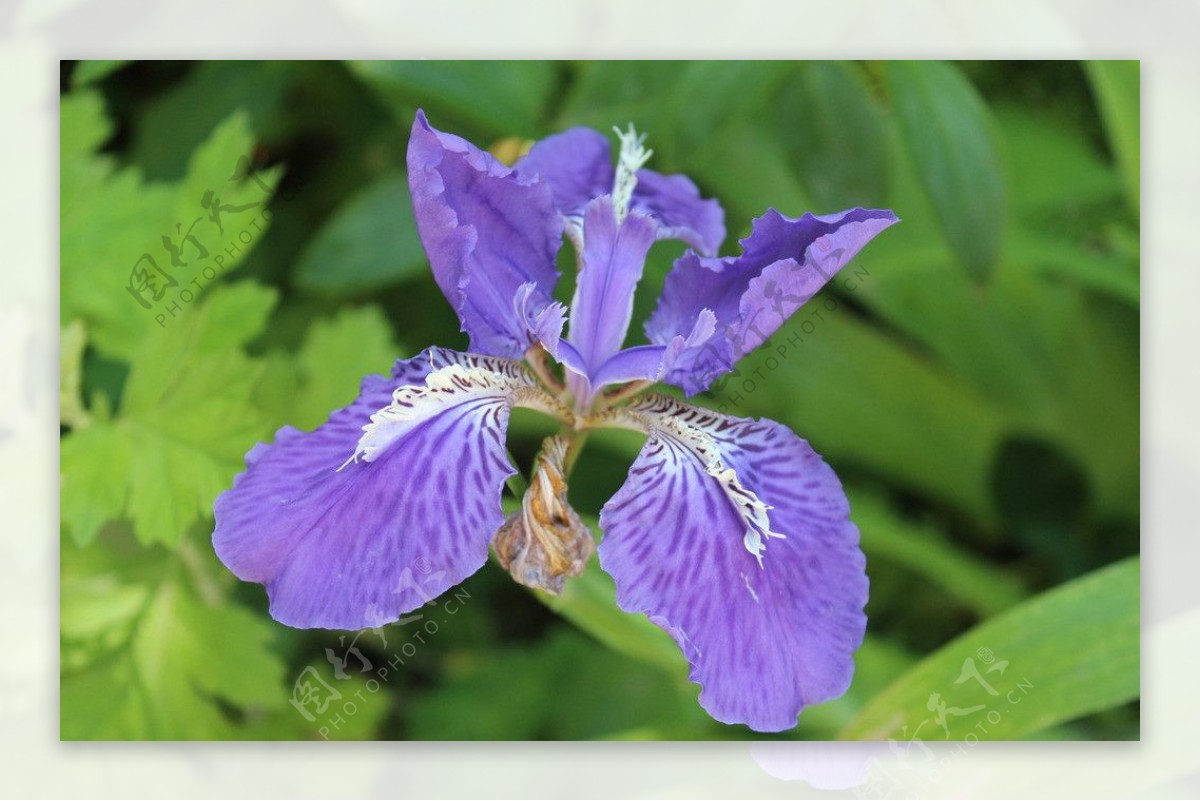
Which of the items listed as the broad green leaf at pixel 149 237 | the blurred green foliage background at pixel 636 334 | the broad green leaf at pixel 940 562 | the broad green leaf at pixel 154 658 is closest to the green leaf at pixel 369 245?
the blurred green foliage background at pixel 636 334

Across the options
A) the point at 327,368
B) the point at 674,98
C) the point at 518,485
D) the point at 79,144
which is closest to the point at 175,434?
the point at 327,368

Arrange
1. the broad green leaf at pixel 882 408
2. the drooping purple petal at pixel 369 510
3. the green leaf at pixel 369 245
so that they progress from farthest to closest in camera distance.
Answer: the broad green leaf at pixel 882 408
the green leaf at pixel 369 245
the drooping purple petal at pixel 369 510

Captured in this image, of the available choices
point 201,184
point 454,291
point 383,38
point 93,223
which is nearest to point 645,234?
point 454,291

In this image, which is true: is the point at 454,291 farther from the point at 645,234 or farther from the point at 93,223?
the point at 93,223

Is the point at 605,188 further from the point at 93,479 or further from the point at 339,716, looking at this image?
the point at 339,716

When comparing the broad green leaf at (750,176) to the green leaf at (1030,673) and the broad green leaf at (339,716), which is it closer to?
the green leaf at (1030,673)
